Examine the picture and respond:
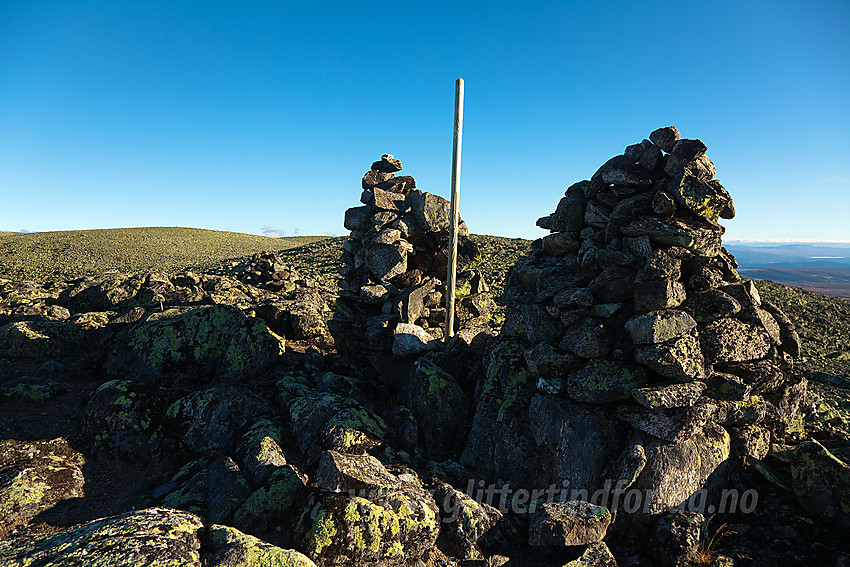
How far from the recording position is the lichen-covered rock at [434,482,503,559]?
750cm

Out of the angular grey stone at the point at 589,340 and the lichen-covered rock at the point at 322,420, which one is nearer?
the lichen-covered rock at the point at 322,420

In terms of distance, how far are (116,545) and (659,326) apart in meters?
10.2

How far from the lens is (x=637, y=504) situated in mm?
8180

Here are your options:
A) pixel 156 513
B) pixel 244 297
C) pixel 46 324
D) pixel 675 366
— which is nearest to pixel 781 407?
pixel 675 366

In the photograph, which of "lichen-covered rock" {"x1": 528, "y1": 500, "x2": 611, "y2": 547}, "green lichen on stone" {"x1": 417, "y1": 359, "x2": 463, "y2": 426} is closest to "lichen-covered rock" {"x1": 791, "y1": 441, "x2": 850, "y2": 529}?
"lichen-covered rock" {"x1": 528, "y1": 500, "x2": 611, "y2": 547}

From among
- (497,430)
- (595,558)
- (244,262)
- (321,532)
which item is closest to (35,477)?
(321,532)

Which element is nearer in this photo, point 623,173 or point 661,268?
point 661,268

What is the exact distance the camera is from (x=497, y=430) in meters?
10.3

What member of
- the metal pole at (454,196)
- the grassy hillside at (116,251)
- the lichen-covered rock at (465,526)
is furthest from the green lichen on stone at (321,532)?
the grassy hillside at (116,251)

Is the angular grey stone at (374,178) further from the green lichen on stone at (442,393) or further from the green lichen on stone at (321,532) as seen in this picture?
the green lichen on stone at (321,532)

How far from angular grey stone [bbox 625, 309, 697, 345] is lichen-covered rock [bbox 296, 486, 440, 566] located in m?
5.69

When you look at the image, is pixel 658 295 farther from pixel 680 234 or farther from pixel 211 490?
pixel 211 490

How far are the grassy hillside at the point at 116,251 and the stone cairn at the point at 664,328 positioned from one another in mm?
75477

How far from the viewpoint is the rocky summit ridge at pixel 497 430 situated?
7.30m
